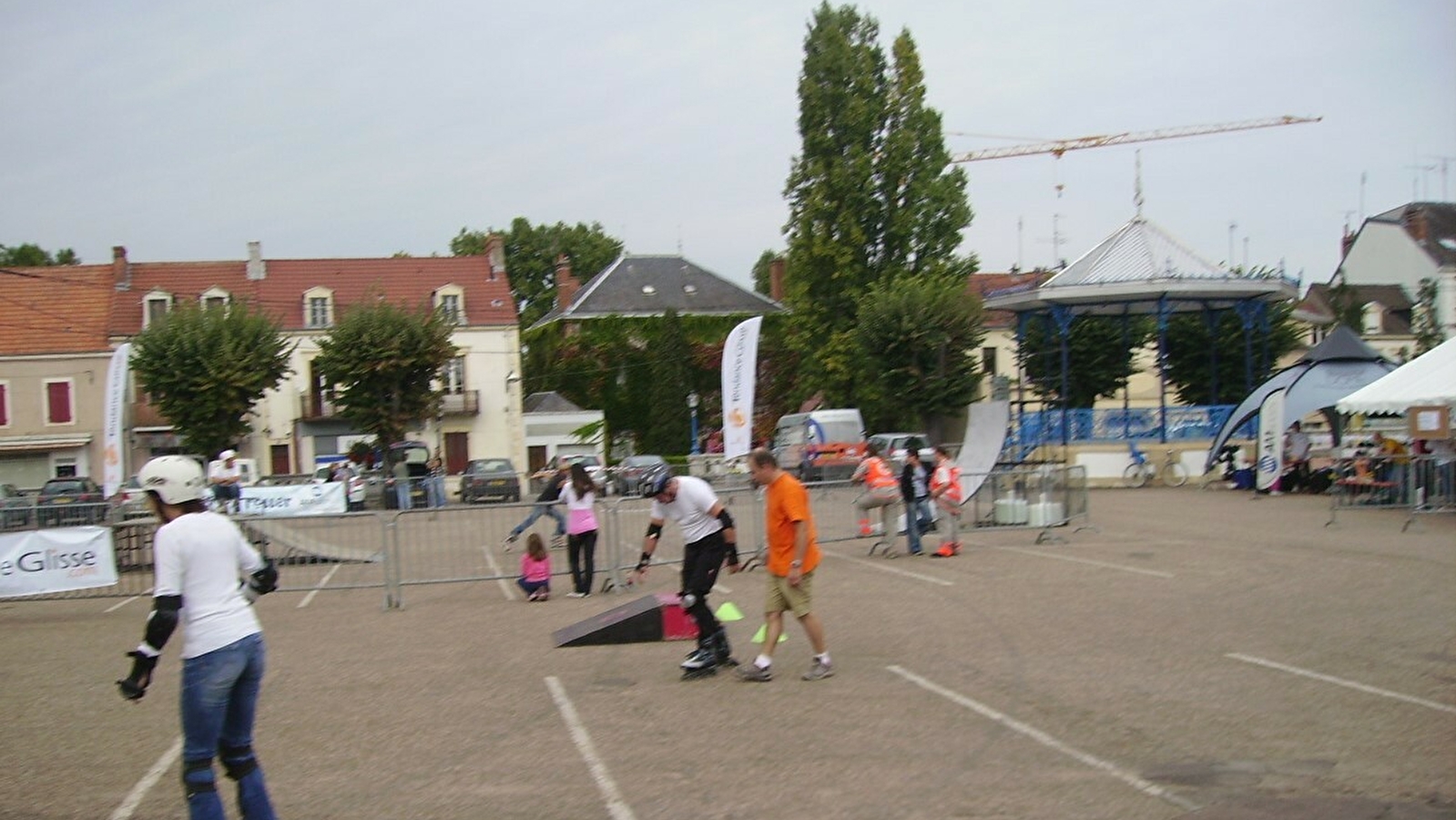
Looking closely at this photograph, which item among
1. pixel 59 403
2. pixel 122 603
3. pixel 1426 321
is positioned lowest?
pixel 122 603

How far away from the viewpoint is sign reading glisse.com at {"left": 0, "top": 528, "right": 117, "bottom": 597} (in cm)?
1549

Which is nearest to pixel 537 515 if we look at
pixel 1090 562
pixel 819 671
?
pixel 1090 562

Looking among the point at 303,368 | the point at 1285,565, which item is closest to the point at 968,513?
the point at 1285,565

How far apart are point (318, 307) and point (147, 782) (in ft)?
172

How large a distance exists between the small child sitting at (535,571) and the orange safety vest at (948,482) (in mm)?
6039

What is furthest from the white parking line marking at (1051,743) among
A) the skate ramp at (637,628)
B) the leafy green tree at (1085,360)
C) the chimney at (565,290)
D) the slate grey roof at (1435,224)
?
the slate grey roof at (1435,224)

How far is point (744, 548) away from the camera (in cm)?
1911

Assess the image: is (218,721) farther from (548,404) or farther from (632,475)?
(548,404)

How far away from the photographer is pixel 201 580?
565cm

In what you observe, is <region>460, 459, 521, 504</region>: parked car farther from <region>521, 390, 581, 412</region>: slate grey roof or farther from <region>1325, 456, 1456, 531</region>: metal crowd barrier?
<region>1325, 456, 1456, 531</region>: metal crowd barrier

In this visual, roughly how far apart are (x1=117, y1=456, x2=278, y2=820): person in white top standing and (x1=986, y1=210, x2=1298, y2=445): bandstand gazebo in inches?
1289

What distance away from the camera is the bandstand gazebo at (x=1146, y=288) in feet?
119

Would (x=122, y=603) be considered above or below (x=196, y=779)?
below

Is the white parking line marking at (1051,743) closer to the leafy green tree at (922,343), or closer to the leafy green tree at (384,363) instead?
the leafy green tree at (922,343)
